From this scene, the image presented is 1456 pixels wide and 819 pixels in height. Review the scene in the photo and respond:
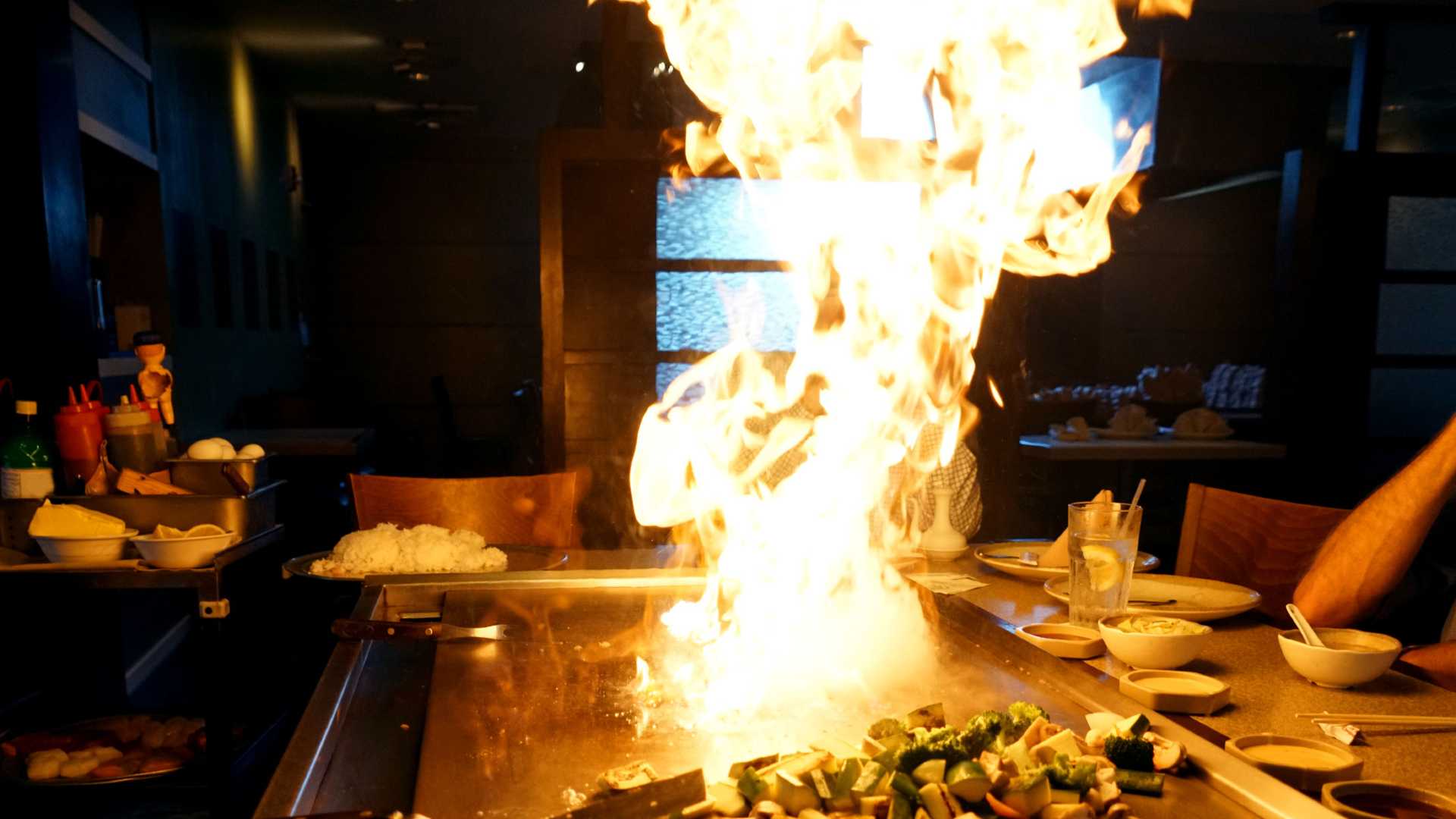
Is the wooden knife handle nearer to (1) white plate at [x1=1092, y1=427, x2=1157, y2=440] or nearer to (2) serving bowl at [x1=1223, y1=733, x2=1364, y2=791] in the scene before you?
(2) serving bowl at [x1=1223, y1=733, x2=1364, y2=791]

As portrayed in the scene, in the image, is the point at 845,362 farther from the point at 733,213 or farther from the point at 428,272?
the point at 428,272

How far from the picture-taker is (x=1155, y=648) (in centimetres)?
170

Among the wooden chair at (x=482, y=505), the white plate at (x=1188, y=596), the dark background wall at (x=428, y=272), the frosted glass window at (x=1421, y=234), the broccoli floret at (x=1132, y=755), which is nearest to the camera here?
the broccoli floret at (x=1132, y=755)

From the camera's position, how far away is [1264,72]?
9102 mm

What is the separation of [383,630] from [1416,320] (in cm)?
698

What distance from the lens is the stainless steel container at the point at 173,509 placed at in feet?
10.2

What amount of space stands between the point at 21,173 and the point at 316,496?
9.49ft

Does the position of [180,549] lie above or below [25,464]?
below

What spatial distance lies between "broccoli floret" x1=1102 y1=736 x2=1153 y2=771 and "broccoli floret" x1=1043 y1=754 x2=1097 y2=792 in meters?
0.06

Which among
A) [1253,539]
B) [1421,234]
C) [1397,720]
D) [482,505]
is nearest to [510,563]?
[482,505]

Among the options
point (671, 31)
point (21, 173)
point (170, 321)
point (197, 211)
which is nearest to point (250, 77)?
point (197, 211)

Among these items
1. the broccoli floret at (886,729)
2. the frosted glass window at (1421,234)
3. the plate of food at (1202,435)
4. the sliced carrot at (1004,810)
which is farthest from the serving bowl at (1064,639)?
the frosted glass window at (1421,234)

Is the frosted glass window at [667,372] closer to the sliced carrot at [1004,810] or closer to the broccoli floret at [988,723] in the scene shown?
the broccoli floret at [988,723]

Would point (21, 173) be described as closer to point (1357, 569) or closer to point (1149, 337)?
point (1357, 569)
